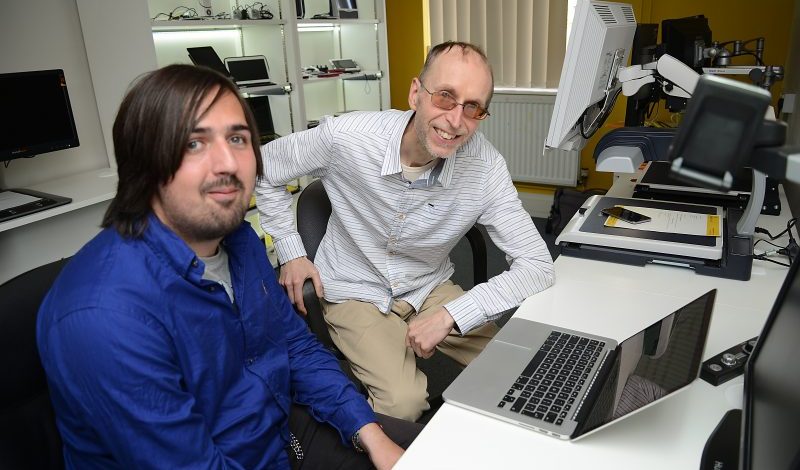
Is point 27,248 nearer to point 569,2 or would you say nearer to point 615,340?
point 615,340

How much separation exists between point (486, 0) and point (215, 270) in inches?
134

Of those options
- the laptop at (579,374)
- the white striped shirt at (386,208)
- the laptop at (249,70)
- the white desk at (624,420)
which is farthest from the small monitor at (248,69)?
the laptop at (579,374)

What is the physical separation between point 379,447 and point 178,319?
1.58 feet

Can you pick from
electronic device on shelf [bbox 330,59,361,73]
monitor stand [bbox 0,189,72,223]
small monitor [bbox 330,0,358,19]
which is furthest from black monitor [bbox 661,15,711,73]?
monitor stand [bbox 0,189,72,223]

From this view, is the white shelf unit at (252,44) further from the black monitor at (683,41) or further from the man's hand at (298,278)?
the black monitor at (683,41)

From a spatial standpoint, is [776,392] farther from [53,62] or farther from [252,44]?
[252,44]

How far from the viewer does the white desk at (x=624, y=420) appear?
858 millimetres

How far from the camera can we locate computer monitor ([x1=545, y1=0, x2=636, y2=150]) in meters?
1.36

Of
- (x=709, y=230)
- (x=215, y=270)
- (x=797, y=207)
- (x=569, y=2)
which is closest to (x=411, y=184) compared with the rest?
(x=215, y=270)

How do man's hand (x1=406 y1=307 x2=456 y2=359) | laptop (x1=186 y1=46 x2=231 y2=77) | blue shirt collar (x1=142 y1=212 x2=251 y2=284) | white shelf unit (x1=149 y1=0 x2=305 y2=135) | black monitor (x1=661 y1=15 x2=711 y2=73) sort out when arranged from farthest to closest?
white shelf unit (x1=149 y1=0 x2=305 y2=135) < laptop (x1=186 y1=46 x2=231 y2=77) < black monitor (x1=661 y1=15 x2=711 y2=73) < man's hand (x1=406 y1=307 x2=456 y2=359) < blue shirt collar (x1=142 y1=212 x2=251 y2=284)

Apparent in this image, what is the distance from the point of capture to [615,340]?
3.72 feet

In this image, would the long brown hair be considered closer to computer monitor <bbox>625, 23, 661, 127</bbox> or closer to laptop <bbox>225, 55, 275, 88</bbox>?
computer monitor <bbox>625, 23, 661, 127</bbox>

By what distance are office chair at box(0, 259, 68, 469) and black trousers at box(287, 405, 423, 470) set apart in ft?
1.50

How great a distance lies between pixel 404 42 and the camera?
14.4 feet
